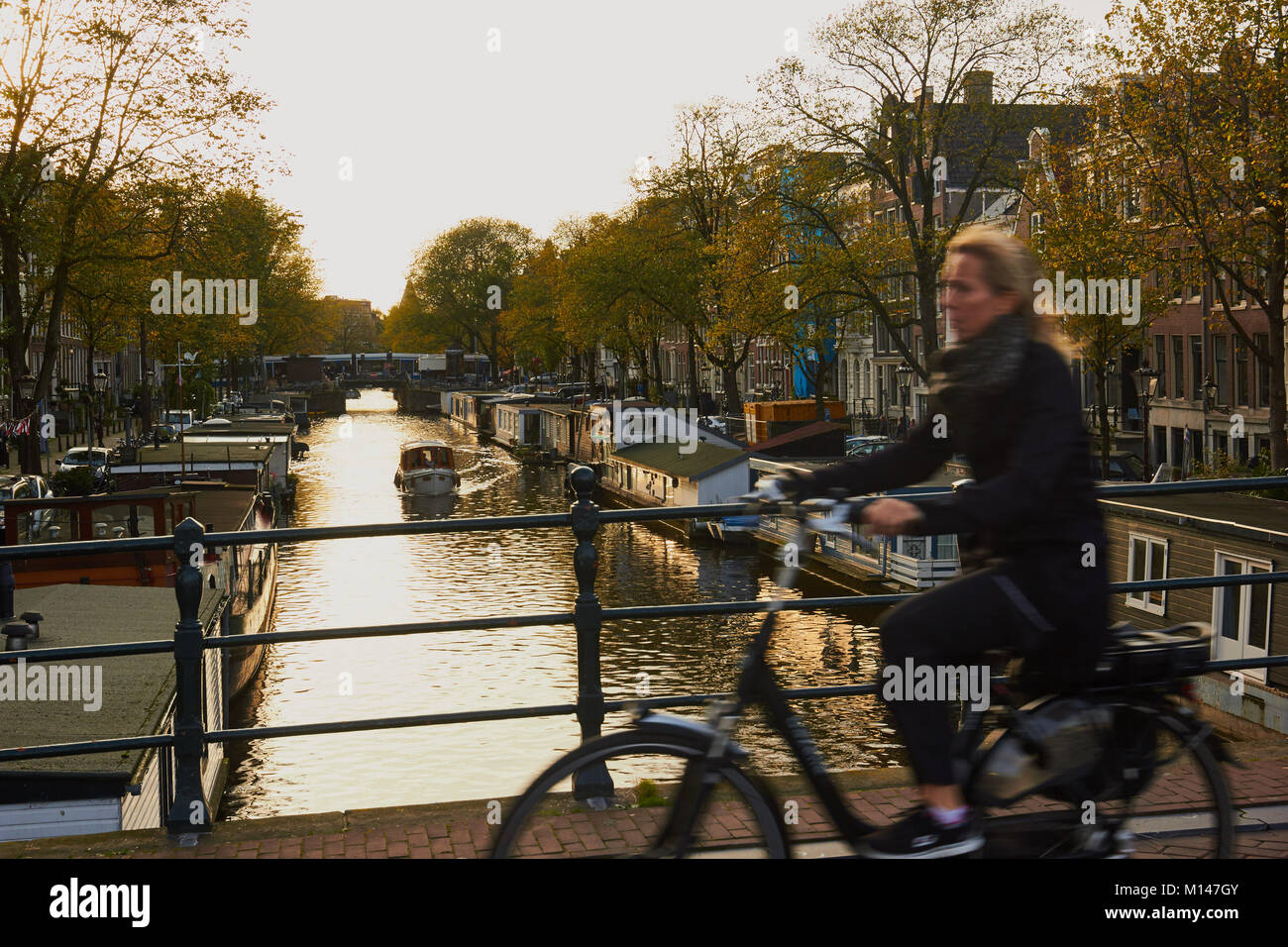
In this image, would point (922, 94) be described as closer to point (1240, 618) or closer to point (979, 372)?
point (1240, 618)

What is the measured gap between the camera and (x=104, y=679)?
14.7 metres

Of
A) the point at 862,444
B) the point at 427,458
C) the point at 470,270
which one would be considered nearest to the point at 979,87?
the point at 862,444

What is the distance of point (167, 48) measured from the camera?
32750 mm

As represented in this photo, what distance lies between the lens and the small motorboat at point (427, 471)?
2422 inches

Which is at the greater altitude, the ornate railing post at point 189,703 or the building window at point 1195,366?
the building window at point 1195,366

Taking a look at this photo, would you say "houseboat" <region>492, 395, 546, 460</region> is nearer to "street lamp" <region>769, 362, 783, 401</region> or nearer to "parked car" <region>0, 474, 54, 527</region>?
"street lamp" <region>769, 362, 783, 401</region>

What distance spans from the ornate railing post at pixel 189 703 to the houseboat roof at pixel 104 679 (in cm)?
317

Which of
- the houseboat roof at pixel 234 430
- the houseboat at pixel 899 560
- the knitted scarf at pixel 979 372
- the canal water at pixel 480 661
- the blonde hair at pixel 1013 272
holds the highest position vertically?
the blonde hair at pixel 1013 272

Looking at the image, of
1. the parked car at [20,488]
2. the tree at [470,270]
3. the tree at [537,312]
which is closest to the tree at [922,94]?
the parked car at [20,488]

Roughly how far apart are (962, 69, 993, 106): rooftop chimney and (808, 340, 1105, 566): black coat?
39.2m

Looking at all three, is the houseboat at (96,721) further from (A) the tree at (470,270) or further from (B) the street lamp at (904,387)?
(A) the tree at (470,270)

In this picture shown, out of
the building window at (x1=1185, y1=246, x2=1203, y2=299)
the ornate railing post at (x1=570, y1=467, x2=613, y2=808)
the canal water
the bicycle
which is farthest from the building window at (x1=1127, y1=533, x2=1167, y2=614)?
the bicycle

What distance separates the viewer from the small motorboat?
61.5 m
